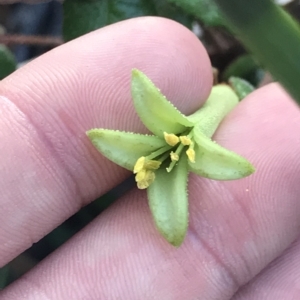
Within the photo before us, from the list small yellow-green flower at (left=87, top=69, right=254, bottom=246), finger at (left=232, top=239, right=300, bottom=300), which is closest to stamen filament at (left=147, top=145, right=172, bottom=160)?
small yellow-green flower at (left=87, top=69, right=254, bottom=246)

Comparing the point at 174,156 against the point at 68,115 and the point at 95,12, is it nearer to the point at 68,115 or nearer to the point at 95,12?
the point at 68,115

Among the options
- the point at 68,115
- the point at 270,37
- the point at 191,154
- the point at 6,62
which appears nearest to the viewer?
the point at 270,37

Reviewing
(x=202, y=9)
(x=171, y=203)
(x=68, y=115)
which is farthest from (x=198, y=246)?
(x=202, y=9)

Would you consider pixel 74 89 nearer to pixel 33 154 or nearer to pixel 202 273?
pixel 33 154

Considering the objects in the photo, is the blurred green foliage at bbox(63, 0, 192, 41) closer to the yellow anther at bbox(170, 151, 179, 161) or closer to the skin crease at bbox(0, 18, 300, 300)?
the skin crease at bbox(0, 18, 300, 300)

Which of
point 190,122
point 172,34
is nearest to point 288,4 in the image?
point 172,34
